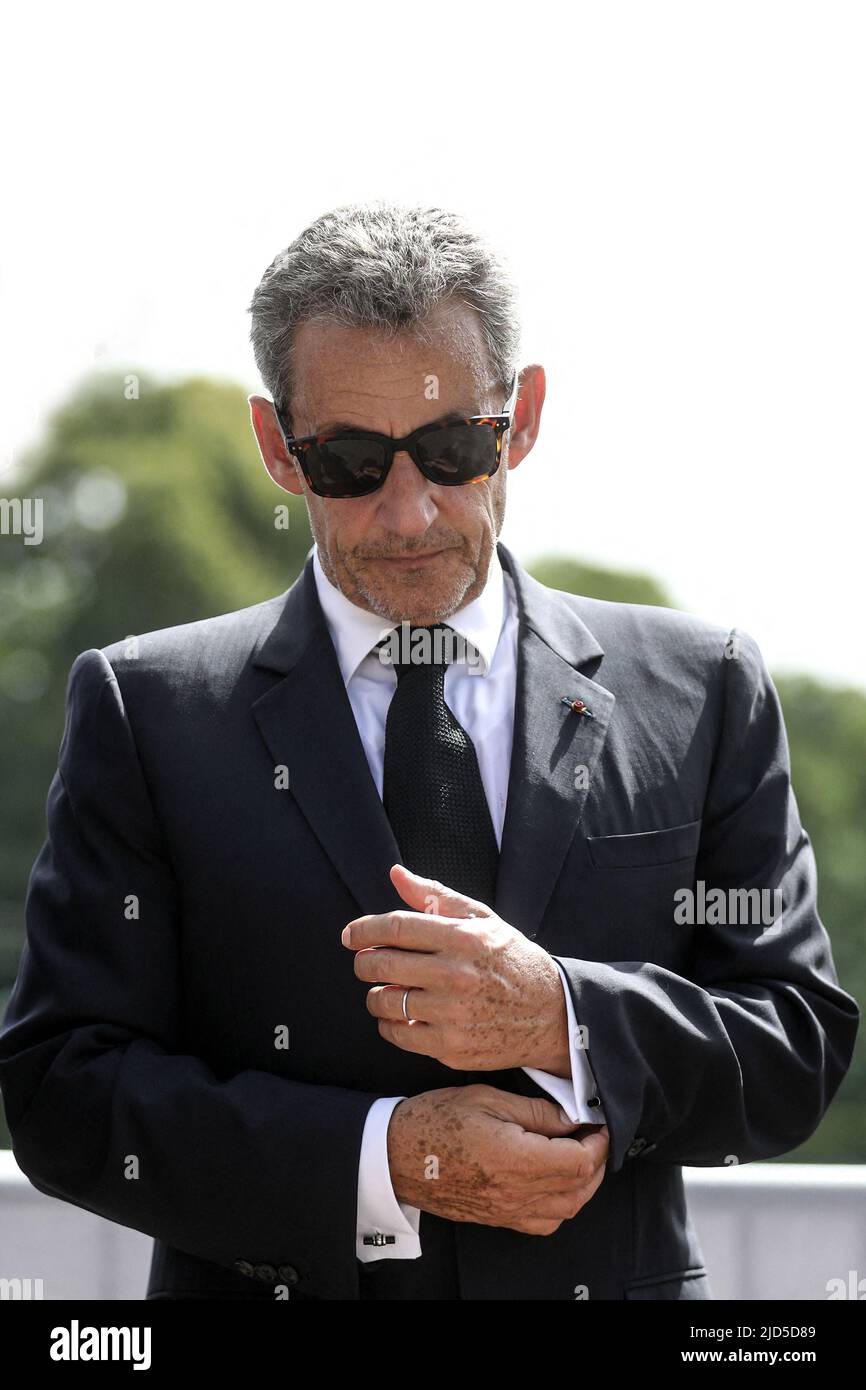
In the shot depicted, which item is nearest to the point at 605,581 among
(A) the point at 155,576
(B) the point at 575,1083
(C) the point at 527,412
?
(A) the point at 155,576

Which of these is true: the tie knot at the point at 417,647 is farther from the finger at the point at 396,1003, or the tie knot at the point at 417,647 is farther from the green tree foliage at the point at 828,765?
the green tree foliage at the point at 828,765

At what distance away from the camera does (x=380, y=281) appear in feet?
8.70

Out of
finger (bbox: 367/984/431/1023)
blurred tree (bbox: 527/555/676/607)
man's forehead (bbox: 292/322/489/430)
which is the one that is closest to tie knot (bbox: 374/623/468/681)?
man's forehead (bbox: 292/322/489/430)

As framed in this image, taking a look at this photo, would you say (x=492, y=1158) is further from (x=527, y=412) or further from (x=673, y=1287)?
(x=527, y=412)

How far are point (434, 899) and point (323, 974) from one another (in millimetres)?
307

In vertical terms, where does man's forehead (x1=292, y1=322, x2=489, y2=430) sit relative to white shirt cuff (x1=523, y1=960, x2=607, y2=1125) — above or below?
above

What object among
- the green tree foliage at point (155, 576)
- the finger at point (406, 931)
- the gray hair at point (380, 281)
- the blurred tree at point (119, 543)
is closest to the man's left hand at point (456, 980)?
the finger at point (406, 931)

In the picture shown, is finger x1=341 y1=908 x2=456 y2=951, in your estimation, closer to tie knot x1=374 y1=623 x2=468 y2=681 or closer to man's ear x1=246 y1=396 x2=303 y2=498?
tie knot x1=374 y1=623 x2=468 y2=681

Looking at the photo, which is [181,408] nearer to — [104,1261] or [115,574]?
[115,574]

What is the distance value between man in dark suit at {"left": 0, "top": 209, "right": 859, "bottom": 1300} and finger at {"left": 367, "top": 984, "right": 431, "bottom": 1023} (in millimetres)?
11

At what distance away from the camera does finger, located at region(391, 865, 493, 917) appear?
2379mm
